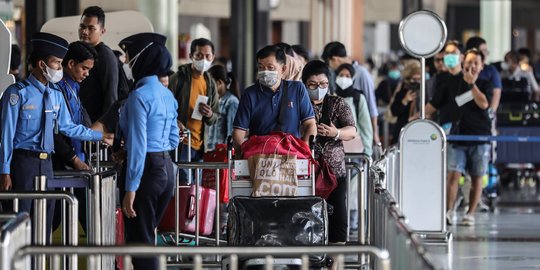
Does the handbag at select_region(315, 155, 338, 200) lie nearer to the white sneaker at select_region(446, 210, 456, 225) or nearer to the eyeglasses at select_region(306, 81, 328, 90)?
the eyeglasses at select_region(306, 81, 328, 90)

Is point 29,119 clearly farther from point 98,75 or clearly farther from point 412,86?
point 412,86

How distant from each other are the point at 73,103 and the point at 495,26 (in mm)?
37971

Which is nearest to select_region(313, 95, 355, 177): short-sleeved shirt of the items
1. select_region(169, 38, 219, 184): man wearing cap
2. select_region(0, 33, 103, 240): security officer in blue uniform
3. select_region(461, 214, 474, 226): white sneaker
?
select_region(0, 33, 103, 240): security officer in blue uniform

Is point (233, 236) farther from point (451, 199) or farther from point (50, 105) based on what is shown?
point (451, 199)

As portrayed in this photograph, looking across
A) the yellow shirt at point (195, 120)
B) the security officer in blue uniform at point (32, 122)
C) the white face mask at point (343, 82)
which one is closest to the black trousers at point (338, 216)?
the security officer in blue uniform at point (32, 122)

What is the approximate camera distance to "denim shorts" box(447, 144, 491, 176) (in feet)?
55.2

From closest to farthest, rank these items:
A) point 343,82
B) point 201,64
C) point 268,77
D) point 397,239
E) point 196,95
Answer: point 397,239 → point 268,77 → point 201,64 → point 196,95 → point 343,82

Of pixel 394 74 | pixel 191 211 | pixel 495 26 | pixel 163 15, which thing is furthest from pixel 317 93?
pixel 495 26

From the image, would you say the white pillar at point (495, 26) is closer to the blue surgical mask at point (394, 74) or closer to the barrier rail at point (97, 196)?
the blue surgical mask at point (394, 74)

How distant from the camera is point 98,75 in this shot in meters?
12.4

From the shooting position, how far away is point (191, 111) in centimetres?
1452

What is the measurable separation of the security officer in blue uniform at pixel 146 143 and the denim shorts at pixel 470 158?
7419 mm

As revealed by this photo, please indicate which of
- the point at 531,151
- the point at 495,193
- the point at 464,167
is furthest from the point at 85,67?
the point at 531,151

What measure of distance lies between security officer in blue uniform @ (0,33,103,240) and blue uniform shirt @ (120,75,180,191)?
53 cm
